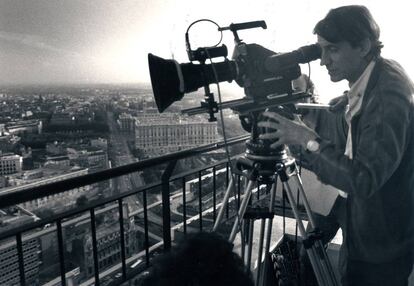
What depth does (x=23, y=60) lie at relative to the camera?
7316 mm

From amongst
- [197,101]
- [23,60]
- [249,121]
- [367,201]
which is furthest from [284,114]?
[23,60]

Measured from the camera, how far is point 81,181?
1262 millimetres

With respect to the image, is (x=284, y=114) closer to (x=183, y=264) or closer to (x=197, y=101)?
(x=197, y=101)

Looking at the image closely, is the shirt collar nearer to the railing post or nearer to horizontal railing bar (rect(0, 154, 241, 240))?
the railing post

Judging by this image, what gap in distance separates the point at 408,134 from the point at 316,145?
1.03 feet

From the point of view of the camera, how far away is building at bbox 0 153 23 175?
5.04 meters

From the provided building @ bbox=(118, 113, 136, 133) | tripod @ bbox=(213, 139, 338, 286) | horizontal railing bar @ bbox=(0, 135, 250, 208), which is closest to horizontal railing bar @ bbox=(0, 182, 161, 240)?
horizontal railing bar @ bbox=(0, 135, 250, 208)

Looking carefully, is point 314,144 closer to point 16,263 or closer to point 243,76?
point 243,76

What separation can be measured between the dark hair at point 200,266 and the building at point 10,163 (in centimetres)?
535

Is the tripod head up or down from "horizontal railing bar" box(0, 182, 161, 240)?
up

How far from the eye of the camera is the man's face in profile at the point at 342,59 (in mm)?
1143

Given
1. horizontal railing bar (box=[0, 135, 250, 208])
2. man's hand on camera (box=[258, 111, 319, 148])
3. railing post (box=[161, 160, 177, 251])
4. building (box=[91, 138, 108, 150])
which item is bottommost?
building (box=[91, 138, 108, 150])

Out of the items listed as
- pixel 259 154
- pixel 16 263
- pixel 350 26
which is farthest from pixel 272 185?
pixel 16 263

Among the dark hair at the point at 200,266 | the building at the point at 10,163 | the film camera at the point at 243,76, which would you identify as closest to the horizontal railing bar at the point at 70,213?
the film camera at the point at 243,76
